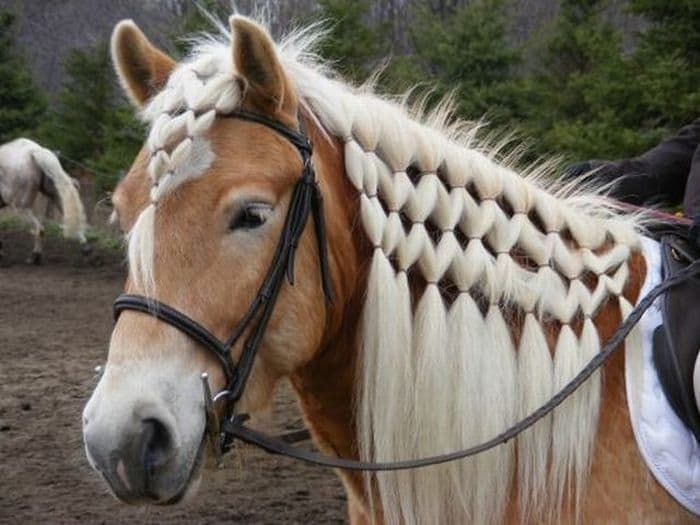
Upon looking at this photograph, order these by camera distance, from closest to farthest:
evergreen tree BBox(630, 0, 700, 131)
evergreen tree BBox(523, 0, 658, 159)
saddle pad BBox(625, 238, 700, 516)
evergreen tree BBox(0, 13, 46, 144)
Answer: saddle pad BBox(625, 238, 700, 516)
evergreen tree BBox(630, 0, 700, 131)
evergreen tree BBox(523, 0, 658, 159)
evergreen tree BBox(0, 13, 46, 144)

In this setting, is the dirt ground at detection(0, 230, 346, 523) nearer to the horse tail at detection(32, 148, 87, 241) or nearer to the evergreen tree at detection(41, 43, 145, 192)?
the horse tail at detection(32, 148, 87, 241)

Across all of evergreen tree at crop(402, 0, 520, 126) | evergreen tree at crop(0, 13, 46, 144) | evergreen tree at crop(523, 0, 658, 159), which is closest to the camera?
evergreen tree at crop(523, 0, 658, 159)

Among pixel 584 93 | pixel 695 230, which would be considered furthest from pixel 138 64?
pixel 584 93

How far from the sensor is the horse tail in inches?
513

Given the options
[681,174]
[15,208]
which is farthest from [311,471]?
[15,208]

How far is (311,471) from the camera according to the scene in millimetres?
5531

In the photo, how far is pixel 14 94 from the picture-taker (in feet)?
62.4

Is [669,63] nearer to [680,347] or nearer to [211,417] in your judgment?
[680,347]

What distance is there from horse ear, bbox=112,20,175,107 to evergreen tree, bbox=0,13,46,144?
60.1 ft

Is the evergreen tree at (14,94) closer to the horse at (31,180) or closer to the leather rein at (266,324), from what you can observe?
the horse at (31,180)

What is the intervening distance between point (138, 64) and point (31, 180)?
1336 centimetres

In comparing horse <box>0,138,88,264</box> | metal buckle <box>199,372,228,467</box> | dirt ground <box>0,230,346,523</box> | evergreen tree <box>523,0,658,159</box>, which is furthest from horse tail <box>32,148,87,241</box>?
metal buckle <box>199,372,228,467</box>

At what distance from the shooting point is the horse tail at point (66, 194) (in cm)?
1302

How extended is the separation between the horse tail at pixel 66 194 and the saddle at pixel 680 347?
38.3 ft
